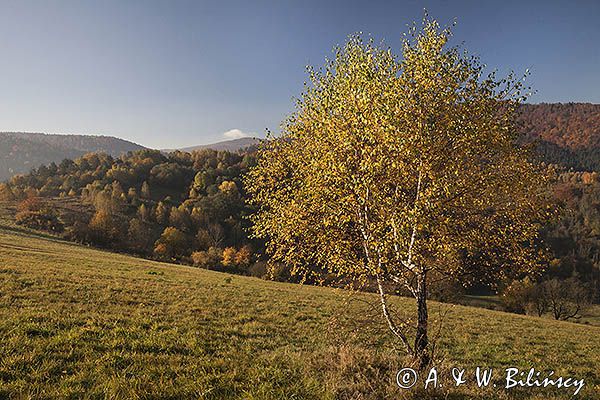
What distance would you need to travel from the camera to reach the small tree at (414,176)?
34.0 feet

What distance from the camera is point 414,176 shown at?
38.5 ft

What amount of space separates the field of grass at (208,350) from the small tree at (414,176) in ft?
6.82

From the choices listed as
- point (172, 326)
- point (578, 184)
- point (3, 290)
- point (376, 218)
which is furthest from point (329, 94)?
point (578, 184)

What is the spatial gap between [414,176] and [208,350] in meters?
9.26

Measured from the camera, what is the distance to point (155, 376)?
30.4ft

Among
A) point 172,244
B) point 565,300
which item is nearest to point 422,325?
point 565,300

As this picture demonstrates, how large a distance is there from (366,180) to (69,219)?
112 m

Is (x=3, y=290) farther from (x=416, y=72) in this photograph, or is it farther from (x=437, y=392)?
(x=416, y=72)

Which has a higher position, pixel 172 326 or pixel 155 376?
pixel 155 376

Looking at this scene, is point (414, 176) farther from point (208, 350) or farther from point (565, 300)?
point (565, 300)

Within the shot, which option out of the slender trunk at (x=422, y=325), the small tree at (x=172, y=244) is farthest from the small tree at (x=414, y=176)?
the small tree at (x=172, y=244)

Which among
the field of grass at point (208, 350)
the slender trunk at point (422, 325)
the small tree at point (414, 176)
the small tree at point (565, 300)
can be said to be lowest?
the small tree at point (565, 300)

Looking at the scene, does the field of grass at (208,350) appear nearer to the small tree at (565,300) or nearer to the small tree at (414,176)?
the small tree at (414,176)

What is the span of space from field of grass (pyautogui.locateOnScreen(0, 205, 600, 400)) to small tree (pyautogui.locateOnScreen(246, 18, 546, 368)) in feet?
6.82
